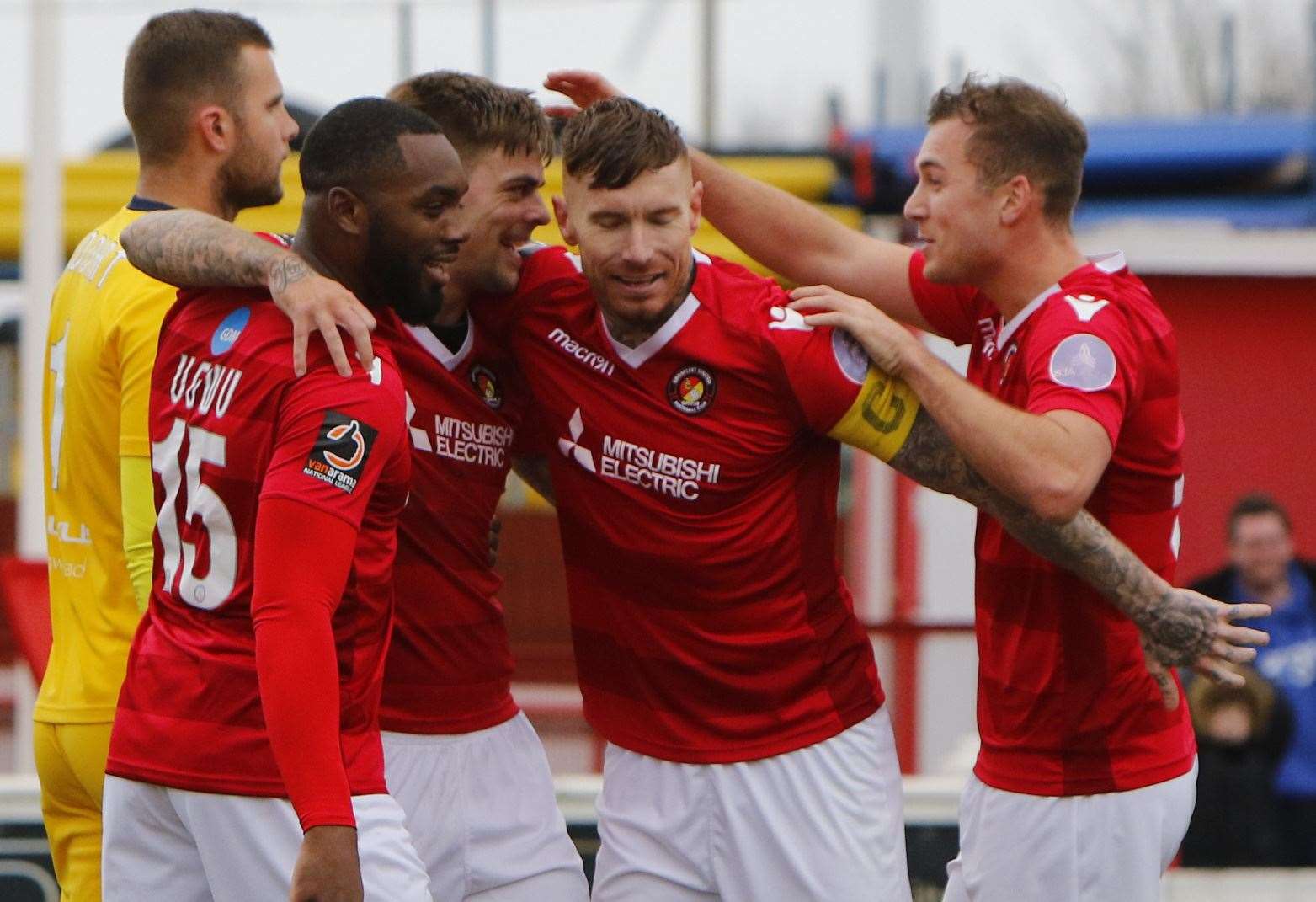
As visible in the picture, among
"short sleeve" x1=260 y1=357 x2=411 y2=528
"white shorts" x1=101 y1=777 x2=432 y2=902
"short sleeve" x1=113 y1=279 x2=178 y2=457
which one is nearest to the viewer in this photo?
"short sleeve" x1=260 y1=357 x2=411 y2=528

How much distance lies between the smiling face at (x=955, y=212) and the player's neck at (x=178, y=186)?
5.02 ft

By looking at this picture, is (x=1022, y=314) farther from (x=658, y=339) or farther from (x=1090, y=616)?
(x=658, y=339)

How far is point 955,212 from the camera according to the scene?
3811mm

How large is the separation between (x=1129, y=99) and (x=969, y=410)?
23662 mm

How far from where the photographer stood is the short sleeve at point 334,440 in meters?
2.83

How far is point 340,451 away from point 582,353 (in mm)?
975

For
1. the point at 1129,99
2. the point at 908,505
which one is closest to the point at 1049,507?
the point at 908,505

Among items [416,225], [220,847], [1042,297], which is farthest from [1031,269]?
[220,847]

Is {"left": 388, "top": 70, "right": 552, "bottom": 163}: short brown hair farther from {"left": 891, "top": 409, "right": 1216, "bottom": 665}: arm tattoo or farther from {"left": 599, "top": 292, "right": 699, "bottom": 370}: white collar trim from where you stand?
{"left": 891, "top": 409, "right": 1216, "bottom": 665}: arm tattoo

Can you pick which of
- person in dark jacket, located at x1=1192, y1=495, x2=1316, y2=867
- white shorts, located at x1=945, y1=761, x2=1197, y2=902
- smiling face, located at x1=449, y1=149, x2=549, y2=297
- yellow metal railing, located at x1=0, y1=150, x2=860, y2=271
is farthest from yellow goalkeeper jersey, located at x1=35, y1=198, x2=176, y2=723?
yellow metal railing, located at x1=0, y1=150, x2=860, y2=271

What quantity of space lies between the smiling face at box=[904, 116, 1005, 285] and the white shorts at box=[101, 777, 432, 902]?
1.65 metres

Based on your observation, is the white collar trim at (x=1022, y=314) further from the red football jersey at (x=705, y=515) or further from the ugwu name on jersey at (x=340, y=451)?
the ugwu name on jersey at (x=340, y=451)

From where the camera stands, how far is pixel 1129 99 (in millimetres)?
25750

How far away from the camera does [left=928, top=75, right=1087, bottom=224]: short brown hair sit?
378cm
